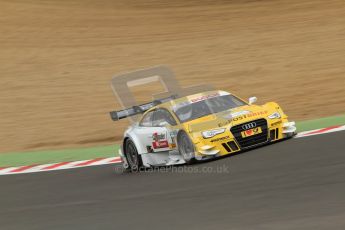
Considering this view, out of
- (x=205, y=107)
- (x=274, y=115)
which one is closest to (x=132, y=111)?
(x=205, y=107)

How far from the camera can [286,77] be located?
22016 mm

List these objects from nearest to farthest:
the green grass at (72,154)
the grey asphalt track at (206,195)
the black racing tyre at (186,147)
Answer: the grey asphalt track at (206,195)
the black racing tyre at (186,147)
the green grass at (72,154)

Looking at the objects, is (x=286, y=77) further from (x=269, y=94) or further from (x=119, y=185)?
(x=119, y=185)

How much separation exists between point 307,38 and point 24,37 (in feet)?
37.1

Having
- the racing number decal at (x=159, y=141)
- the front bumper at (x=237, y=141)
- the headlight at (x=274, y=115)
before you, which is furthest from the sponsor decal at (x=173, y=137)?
the headlight at (x=274, y=115)

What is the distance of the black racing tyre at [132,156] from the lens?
13155 millimetres

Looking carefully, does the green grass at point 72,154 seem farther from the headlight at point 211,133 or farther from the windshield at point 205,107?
the headlight at point 211,133

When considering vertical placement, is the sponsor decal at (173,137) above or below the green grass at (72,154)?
above

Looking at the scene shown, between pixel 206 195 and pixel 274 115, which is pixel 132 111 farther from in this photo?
pixel 206 195

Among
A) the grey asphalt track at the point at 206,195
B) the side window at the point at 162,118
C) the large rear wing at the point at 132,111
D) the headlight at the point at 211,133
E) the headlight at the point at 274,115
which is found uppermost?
the large rear wing at the point at 132,111

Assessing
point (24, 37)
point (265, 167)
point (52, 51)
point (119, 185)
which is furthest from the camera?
point (24, 37)

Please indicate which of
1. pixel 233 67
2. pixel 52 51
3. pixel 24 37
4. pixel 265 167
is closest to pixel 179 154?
pixel 265 167

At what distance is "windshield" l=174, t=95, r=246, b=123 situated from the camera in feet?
41.5

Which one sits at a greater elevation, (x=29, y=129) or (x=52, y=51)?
(x=52, y=51)
